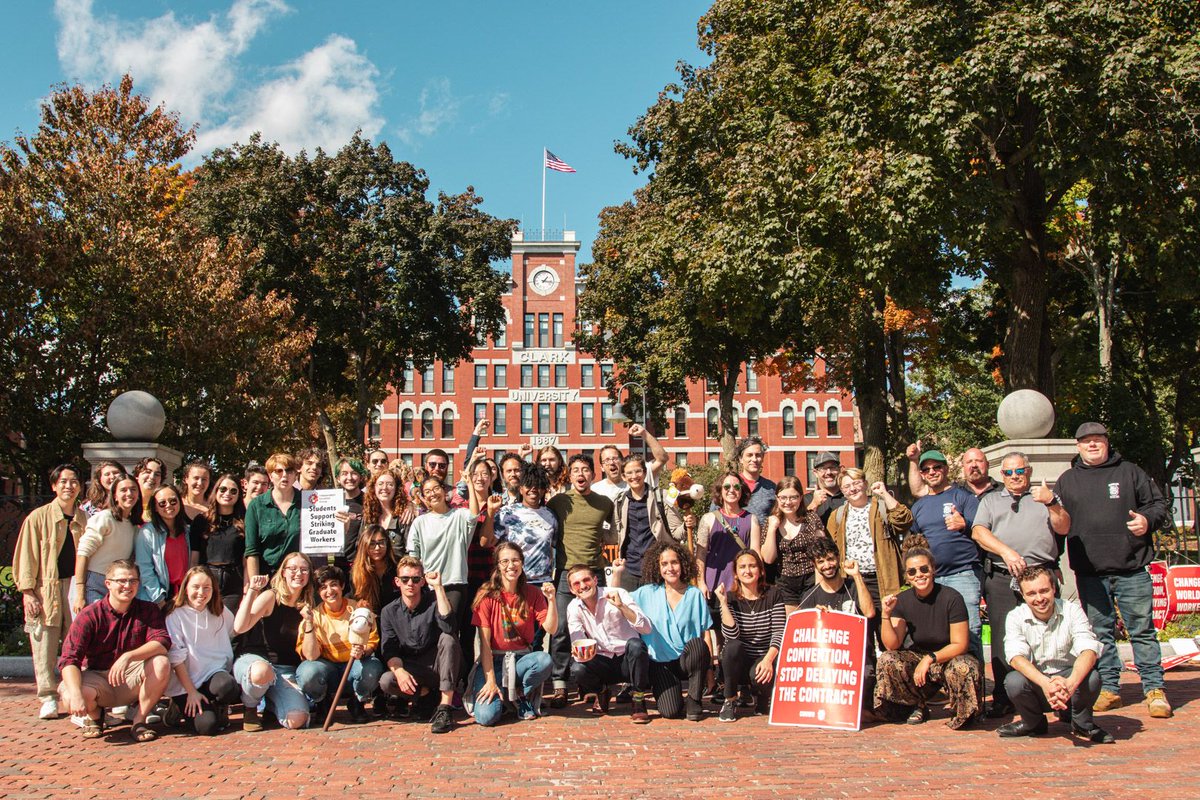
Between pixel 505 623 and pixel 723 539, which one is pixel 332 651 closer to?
pixel 505 623

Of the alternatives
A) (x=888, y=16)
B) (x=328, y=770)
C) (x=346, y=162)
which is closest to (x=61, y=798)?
(x=328, y=770)

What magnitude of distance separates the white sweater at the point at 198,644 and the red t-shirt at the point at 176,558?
50cm

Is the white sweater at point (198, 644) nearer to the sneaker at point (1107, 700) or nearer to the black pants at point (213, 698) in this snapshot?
the black pants at point (213, 698)

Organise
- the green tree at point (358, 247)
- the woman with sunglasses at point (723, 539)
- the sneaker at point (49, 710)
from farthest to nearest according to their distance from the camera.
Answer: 1. the green tree at point (358, 247)
2. the woman with sunglasses at point (723, 539)
3. the sneaker at point (49, 710)

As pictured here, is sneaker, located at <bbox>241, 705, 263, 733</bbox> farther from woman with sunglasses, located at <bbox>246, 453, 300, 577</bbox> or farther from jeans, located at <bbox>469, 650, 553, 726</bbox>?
jeans, located at <bbox>469, 650, 553, 726</bbox>

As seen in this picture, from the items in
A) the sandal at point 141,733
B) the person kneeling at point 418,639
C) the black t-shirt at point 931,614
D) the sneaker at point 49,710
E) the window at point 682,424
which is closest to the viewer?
the sandal at point 141,733

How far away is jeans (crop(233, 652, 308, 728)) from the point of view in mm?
7113

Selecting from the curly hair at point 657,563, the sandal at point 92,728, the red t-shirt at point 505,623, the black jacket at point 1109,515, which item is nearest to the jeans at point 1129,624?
the black jacket at point 1109,515

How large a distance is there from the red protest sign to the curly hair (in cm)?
92

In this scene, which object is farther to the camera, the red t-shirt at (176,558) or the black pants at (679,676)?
the red t-shirt at (176,558)

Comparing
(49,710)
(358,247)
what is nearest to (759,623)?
(49,710)

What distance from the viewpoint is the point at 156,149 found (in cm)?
2177

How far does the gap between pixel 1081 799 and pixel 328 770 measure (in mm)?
4300

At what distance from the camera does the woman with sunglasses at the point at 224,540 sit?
7898 millimetres
